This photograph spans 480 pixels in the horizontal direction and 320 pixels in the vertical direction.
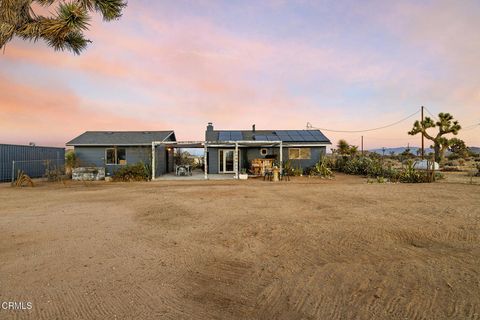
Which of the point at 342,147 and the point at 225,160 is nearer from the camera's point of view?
the point at 225,160

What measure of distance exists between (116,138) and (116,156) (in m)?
1.58

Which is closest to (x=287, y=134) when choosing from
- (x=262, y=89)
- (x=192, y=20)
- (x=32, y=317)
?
(x=262, y=89)

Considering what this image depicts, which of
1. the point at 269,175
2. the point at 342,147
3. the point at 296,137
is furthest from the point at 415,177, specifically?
the point at 342,147

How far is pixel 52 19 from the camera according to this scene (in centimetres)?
588

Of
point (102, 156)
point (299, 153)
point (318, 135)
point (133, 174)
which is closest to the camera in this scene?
point (133, 174)

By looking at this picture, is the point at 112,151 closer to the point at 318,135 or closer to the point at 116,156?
the point at 116,156

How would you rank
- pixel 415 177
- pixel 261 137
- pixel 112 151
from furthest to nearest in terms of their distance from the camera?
pixel 261 137, pixel 112 151, pixel 415 177

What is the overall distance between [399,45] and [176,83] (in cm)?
1487

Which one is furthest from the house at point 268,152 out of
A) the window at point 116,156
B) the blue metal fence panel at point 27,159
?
the blue metal fence panel at point 27,159

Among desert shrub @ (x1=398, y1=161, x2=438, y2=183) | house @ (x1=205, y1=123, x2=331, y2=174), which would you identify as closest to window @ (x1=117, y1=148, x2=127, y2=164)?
house @ (x1=205, y1=123, x2=331, y2=174)

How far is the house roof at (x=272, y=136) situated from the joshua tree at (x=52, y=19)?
48.6 ft

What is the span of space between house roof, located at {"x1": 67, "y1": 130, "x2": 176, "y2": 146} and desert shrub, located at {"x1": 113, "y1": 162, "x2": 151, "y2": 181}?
2.38 metres

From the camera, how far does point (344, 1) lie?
1238 cm

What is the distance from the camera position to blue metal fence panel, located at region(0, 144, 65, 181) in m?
17.4
